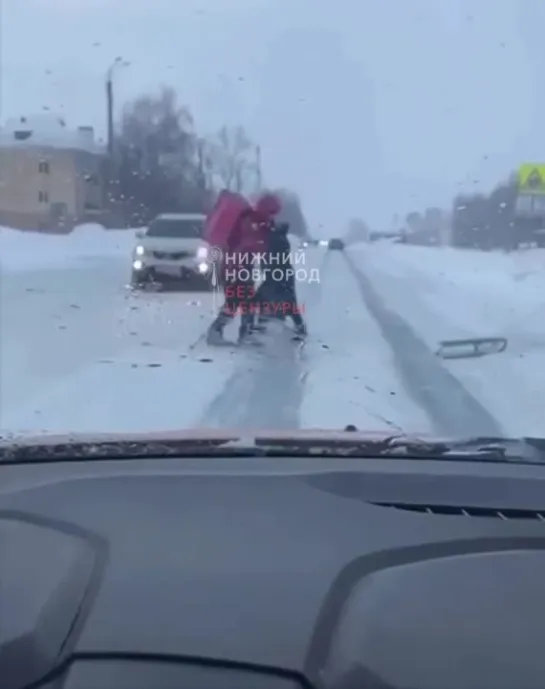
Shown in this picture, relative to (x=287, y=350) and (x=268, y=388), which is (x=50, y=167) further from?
(x=268, y=388)

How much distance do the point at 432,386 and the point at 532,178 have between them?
4632 mm

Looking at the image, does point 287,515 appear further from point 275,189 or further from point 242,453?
point 275,189

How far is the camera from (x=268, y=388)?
440 inches

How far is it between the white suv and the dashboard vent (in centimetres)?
856

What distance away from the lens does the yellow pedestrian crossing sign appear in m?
14.2

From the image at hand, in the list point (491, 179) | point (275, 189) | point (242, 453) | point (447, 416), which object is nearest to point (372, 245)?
point (491, 179)

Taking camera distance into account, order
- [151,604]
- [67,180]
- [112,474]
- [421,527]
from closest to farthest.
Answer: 1. [151,604]
2. [421,527]
3. [112,474]
4. [67,180]

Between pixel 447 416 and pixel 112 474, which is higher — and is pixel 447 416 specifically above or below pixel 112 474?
below

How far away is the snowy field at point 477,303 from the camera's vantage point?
38.2 ft

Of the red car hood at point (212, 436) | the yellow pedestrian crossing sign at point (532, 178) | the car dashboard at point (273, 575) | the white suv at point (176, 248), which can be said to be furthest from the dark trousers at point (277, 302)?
the car dashboard at point (273, 575)

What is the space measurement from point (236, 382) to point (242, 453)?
7.46 meters

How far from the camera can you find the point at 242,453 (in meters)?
4.00

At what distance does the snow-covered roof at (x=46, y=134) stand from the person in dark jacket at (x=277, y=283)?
7.20 ft

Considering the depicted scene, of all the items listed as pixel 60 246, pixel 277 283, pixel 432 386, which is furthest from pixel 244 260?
pixel 60 246
